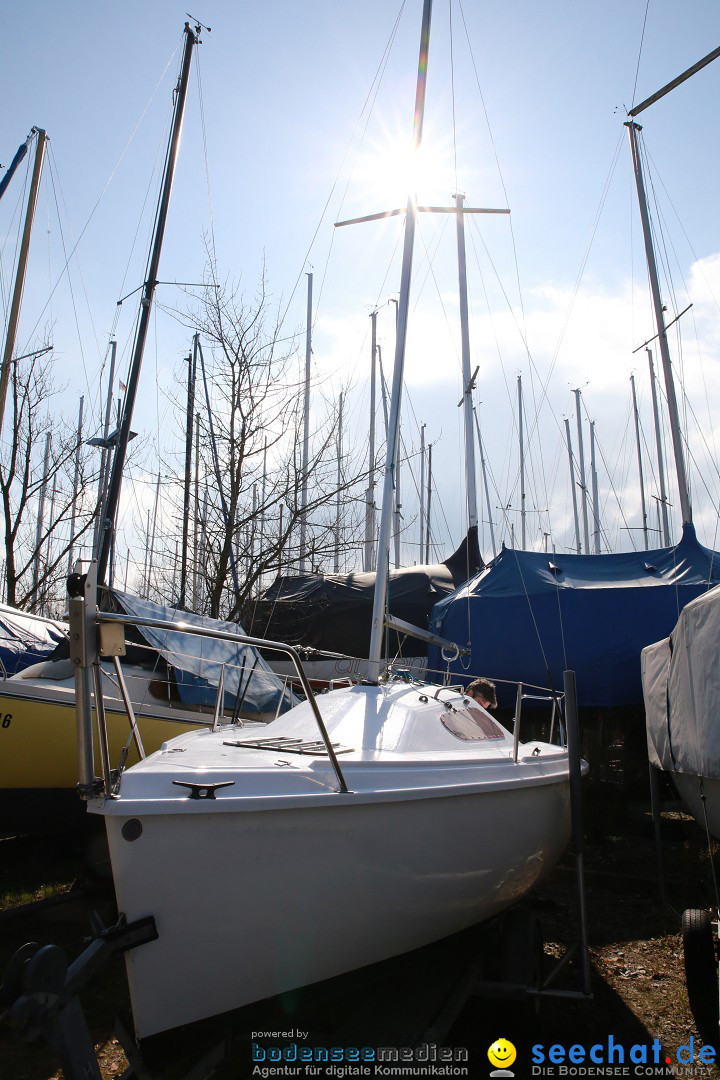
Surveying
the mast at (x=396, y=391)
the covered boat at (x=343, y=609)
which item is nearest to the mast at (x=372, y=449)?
the covered boat at (x=343, y=609)

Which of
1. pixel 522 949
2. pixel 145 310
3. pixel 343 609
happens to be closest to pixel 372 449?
pixel 343 609

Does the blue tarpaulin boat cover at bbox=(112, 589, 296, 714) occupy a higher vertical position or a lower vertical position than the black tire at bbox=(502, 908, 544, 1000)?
higher

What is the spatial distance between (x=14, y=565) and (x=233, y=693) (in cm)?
670

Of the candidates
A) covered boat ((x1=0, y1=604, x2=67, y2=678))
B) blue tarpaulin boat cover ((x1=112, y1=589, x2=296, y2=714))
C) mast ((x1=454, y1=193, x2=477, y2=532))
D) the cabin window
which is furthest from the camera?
mast ((x1=454, y1=193, x2=477, y2=532))

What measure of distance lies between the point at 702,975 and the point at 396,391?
5.22 metres

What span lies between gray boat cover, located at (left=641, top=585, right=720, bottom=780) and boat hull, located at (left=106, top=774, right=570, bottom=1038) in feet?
5.27

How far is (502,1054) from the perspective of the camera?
3.60 m

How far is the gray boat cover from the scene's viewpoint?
14.4 ft

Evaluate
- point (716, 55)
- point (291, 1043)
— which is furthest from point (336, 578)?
point (291, 1043)

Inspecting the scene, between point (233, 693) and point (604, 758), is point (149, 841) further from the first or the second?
point (604, 758)

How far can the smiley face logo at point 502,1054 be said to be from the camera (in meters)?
3.57

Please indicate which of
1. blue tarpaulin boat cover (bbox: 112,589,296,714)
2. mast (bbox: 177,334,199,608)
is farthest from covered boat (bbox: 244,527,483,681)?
blue tarpaulin boat cover (bbox: 112,589,296,714)

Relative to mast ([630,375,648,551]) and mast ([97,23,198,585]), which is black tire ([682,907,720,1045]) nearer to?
mast ([97,23,198,585])

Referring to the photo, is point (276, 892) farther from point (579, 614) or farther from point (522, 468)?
point (522, 468)
